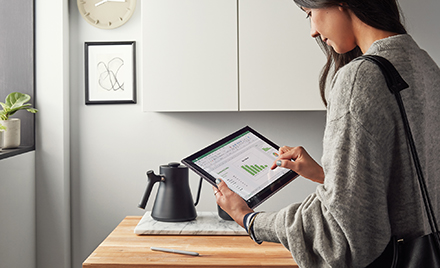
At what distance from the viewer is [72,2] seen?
6.79 feet

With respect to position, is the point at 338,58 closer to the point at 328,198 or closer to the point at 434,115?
the point at 434,115

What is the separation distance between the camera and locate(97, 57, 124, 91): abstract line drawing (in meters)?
2.07

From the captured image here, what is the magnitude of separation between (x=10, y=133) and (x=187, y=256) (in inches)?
42.8

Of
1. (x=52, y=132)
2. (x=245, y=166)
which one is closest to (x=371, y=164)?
(x=245, y=166)

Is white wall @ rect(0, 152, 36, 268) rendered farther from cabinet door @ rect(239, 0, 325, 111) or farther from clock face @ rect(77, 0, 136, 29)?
cabinet door @ rect(239, 0, 325, 111)

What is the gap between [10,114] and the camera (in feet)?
5.90

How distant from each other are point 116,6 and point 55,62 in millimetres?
440

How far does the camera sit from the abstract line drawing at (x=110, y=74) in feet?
6.79

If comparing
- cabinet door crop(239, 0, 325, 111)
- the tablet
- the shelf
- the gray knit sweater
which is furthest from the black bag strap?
the shelf

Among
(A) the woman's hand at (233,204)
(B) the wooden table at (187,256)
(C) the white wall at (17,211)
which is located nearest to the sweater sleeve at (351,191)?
(A) the woman's hand at (233,204)

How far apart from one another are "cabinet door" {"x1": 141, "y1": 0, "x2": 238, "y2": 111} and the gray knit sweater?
1.08 metres

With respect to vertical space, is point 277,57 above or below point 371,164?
above

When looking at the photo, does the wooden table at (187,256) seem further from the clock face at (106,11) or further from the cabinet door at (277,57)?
the clock face at (106,11)

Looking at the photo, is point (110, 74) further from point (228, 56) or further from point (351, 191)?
point (351, 191)
